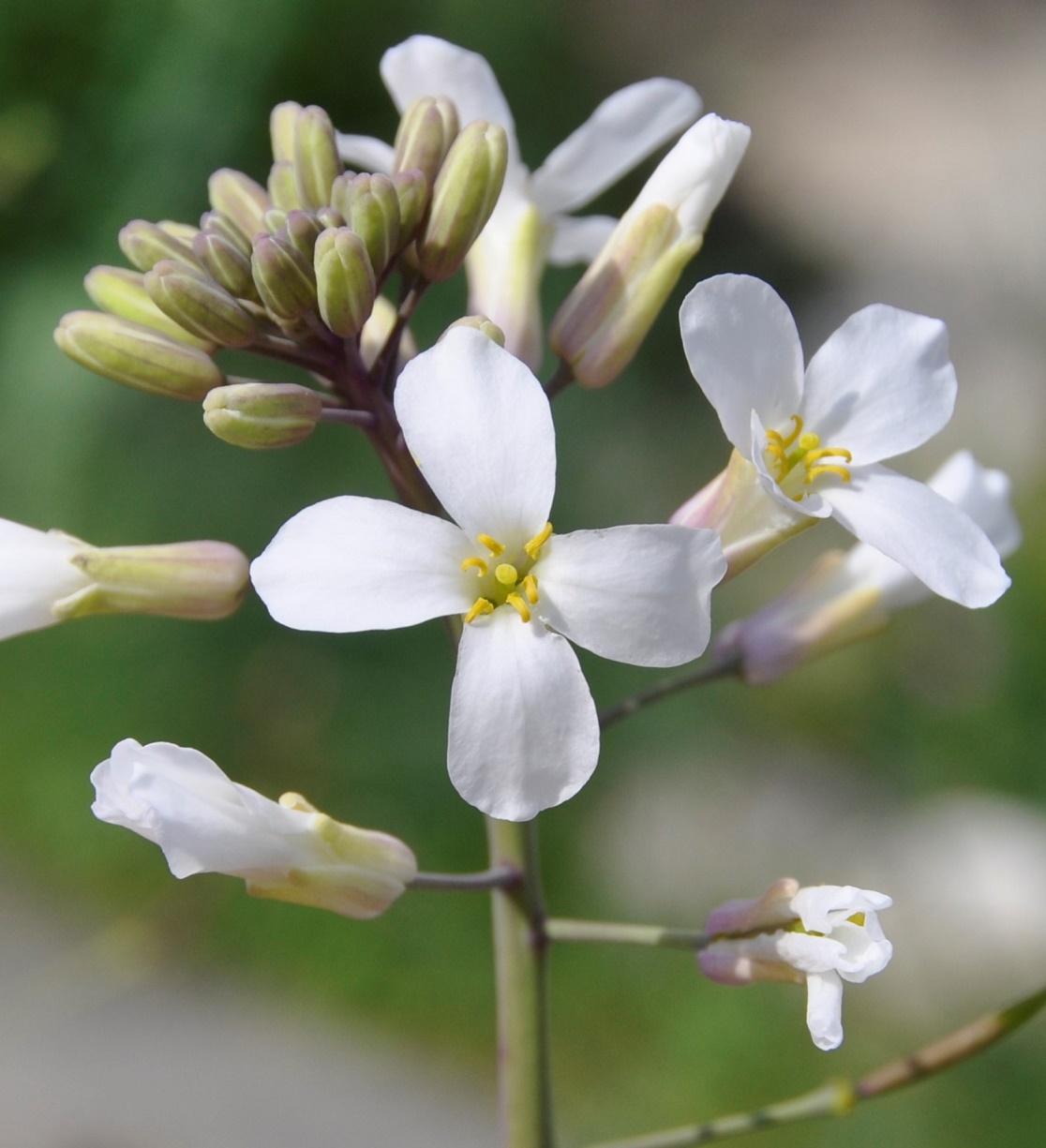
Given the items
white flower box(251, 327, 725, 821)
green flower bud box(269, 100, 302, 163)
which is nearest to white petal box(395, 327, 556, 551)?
white flower box(251, 327, 725, 821)

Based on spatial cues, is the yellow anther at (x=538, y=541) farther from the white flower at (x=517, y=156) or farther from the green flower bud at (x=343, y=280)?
the white flower at (x=517, y=156)

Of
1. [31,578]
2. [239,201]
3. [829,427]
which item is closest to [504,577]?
[829,427]

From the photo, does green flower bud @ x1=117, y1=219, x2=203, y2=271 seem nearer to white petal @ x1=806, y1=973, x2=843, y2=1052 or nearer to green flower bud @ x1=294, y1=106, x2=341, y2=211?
green flower bud @ x1=294, y1=106, x2=341, y2=211

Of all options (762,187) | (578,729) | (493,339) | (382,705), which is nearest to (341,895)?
(578,729)

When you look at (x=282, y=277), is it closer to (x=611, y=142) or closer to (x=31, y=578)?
(x=31, y=578)

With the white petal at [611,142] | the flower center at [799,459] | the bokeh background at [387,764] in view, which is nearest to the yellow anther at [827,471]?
the flower center at [799,459]

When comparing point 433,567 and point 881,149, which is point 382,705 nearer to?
point 433,567
